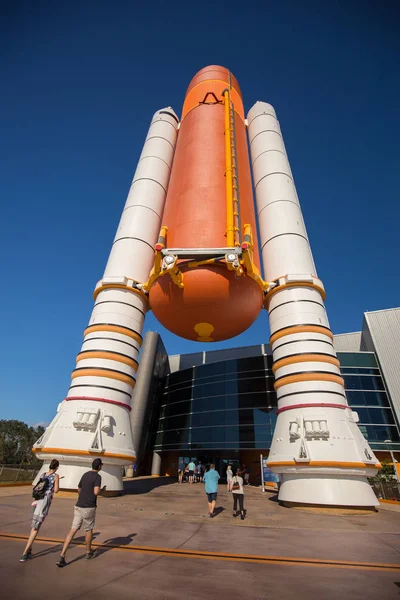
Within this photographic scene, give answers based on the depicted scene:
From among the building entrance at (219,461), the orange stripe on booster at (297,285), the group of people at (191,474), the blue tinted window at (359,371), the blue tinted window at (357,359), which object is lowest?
the group of people at (191,474)

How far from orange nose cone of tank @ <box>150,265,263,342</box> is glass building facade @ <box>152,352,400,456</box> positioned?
14797 millimetres

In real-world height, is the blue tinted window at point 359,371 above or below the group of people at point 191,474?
above

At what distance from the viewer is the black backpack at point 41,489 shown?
5100 mm

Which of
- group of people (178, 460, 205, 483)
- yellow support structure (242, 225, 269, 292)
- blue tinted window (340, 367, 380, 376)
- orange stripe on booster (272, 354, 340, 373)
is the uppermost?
blue tinted window (340, 367, 380, 376)

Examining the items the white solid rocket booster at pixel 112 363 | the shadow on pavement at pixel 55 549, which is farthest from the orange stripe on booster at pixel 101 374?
the shadow on pavement at pixel 55 549

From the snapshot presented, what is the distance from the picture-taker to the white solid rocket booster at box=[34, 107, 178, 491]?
12.8 meters

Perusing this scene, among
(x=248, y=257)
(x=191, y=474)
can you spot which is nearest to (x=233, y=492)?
(x=248, y=257)

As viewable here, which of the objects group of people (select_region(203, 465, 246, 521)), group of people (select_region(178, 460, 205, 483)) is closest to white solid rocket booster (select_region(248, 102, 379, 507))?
group of people (select_region(203, 465, 246, 521))

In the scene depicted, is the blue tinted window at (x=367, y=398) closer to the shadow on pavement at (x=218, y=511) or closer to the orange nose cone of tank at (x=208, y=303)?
the orange nose cone of tank at (x=208, y=303)

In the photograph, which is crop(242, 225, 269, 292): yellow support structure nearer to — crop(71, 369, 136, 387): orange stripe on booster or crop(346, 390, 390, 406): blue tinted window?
crop(71, 369, 136, 387): orange stripe on booster

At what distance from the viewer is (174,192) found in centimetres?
1667

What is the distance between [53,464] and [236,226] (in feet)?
34.9

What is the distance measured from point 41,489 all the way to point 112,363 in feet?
31.7

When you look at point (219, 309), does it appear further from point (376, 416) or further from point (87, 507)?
point (376, 416)
